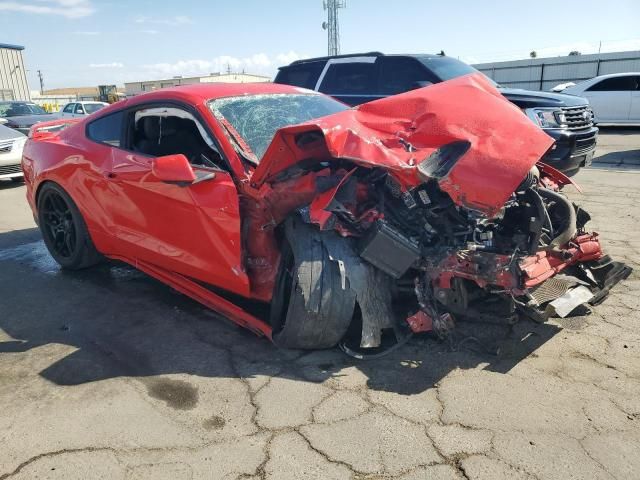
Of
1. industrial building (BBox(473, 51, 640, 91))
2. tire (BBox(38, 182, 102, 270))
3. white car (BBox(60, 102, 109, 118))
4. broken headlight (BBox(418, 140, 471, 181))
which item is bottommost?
tire (BBox(38, 182, 102, 270))

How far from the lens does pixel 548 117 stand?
22.7ft

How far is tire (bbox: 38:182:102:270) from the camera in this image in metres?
4.57

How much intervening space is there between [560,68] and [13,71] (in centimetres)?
3415

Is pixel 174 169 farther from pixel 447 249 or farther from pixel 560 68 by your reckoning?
pixel 560 68

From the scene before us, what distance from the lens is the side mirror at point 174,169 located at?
10.6ft

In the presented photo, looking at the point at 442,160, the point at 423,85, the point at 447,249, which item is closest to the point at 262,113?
the point at 442,160

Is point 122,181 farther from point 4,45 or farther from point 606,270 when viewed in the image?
point 4,45

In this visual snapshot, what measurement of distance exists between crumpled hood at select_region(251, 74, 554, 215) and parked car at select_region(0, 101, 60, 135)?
46.8 ft

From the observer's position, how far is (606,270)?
3.56m

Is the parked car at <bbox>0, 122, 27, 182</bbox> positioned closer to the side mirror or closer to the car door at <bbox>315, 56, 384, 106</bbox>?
the car door at <bbox>315, 56, 384, 106</bbox>

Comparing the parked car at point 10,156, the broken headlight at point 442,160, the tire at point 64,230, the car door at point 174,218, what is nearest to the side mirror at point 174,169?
the car door at point 174,218

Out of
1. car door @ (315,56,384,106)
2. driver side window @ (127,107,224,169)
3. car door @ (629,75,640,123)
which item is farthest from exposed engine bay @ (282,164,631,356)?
car door @ (629,75,640,123)

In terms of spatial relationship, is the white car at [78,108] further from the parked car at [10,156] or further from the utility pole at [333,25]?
the utility pole at [333,25]

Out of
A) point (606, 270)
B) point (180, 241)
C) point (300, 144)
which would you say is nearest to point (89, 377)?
point (180, 241)
